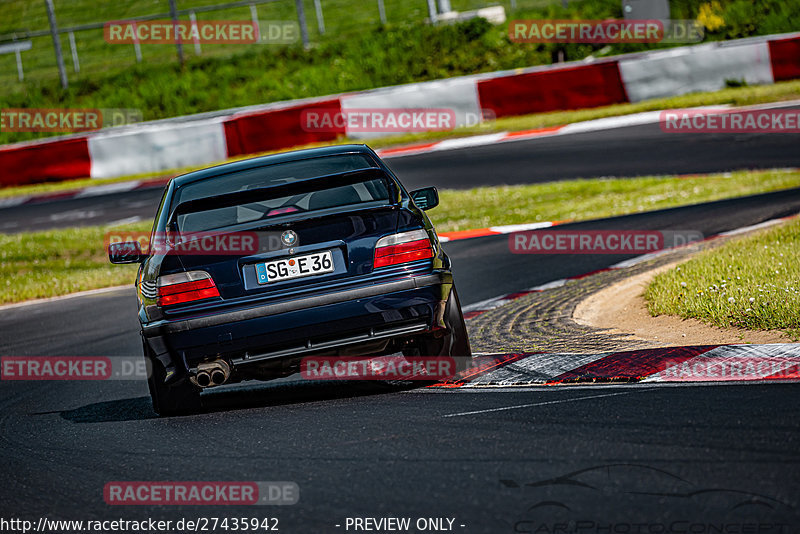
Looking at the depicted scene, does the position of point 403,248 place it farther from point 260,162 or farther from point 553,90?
point 553,90

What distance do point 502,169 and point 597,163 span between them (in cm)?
161

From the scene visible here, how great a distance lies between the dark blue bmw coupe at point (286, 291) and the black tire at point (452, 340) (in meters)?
0.03

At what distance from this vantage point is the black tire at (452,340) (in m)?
6.24

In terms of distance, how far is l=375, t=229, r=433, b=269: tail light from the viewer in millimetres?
6016

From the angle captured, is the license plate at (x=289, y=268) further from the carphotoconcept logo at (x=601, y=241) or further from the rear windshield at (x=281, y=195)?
the carphotoconcept logo at (x=601, y=241)

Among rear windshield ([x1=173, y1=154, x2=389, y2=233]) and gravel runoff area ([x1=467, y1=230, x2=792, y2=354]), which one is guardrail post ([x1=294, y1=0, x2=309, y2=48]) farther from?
rear windshield ([x1=173, y1=154, x2=389, y2=233])

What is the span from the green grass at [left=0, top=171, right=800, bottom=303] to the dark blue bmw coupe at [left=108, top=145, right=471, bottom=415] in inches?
303

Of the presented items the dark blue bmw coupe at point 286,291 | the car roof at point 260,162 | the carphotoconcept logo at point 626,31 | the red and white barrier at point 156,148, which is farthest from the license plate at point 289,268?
the carphotoconcept logo at point 626,31

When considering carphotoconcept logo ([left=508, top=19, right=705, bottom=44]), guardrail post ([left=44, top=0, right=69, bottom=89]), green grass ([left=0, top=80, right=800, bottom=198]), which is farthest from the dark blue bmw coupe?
guardrail post ([left=44, top=0, right=69, bottom=89])

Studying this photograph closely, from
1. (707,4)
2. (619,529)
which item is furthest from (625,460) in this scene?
(707,4)

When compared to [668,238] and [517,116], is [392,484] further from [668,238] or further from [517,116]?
[517,116]

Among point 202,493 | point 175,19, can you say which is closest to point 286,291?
point 202,493

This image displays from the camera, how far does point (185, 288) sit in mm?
5977

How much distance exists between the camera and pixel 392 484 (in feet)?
14.7
